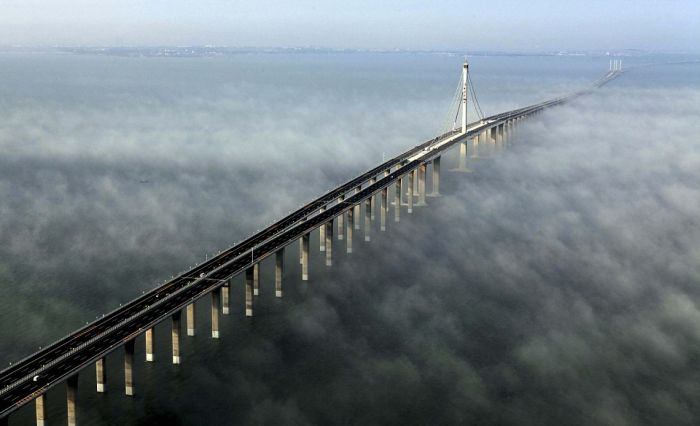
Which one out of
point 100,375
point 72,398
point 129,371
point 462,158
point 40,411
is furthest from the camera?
point 462,158

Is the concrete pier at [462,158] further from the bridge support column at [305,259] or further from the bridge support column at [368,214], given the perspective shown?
the bridge support column at [305,259]

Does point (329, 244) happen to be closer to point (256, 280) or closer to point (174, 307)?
point (256, 280)

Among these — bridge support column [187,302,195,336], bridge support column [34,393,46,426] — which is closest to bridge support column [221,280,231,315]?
bridge support column [187,302,195,336]

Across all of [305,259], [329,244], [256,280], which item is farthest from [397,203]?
[256,280]

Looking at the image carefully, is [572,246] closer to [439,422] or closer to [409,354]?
[409,354]

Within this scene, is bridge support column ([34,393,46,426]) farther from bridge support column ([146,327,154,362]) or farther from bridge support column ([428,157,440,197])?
bridge support column ([428,157,440,197])

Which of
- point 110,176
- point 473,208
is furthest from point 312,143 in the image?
point 473,208

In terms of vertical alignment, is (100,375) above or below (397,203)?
below

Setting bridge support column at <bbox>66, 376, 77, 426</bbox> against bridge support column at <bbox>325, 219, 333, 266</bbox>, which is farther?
bridge support column at <bbox>325, 219, 333, 266</bbox>
